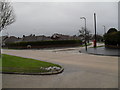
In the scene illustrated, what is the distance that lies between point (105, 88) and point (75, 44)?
38225mm

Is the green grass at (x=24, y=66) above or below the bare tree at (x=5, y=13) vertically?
below

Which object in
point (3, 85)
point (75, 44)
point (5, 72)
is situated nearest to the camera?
point (3, 85)

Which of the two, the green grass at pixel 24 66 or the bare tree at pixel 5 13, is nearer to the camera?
the green grass at pixel 24 66

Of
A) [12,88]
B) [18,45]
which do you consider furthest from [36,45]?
[12,88]

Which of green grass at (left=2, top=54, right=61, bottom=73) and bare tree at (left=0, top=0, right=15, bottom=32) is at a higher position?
bare tree at (left=0, top=0, right=15, bottom=32)

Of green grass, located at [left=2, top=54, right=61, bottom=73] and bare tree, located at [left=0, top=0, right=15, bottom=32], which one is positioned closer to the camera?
green grass, located at [left=2, top=54, right=61, bottom=73]

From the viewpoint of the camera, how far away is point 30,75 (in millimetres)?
7090

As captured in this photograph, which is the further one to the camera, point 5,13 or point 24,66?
point 5,13

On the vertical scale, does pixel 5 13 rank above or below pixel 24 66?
above

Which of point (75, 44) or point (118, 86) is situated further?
point (75, 44)

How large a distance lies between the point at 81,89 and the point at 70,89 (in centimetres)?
39

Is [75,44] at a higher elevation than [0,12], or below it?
below

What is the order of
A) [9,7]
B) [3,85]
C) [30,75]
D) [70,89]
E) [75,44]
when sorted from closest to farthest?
[70,89] → [3,85] → [30,75] → [9,7] → [75,44]

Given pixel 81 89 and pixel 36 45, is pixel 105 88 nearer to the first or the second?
pixel 81 89
